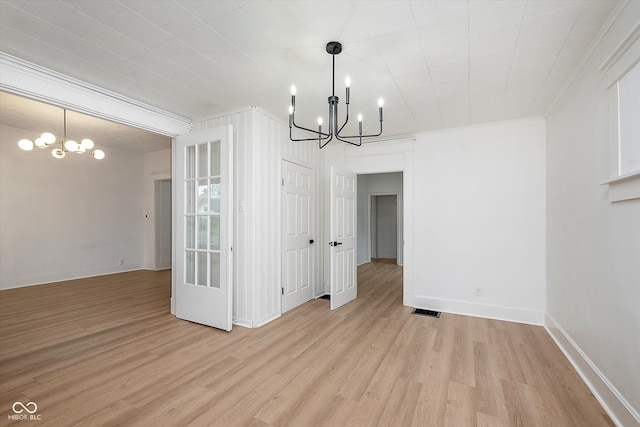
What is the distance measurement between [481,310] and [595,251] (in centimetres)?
197

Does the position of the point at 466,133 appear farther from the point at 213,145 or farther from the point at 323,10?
the point at 213,145

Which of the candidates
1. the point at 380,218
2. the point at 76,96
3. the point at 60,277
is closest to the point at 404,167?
the point at 76,96

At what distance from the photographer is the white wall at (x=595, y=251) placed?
5.68 ft

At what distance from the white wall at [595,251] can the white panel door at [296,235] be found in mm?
3085

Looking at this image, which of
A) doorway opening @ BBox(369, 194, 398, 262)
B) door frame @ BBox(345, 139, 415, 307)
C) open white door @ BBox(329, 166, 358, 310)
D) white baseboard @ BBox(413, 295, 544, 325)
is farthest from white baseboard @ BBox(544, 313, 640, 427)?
doorway opening @ BBox(369, 194, 398, 262)

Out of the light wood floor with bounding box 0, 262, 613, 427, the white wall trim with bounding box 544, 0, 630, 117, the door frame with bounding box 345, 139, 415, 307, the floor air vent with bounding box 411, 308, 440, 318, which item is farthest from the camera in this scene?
the door frame with bounding box 345, 139, 415, 307

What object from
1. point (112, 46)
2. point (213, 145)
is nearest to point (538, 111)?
point (213, 145)

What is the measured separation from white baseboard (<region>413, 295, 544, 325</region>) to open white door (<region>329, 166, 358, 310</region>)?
104 cm

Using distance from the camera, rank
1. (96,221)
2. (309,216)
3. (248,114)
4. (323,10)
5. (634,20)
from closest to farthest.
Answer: (634,20) < (323,10) < (248,114) < (309,216) < (96,221)

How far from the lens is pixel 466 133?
4.05m

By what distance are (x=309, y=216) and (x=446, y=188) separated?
207 centimetres

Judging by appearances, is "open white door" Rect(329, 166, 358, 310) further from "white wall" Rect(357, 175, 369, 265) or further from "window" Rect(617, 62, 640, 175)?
"white wall" Rect(357, 175, 369, 265)

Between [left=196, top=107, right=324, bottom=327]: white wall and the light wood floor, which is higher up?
[left=196, top=107, right=324, bottom=327]: white wall

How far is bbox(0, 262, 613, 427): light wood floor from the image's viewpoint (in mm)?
1933
